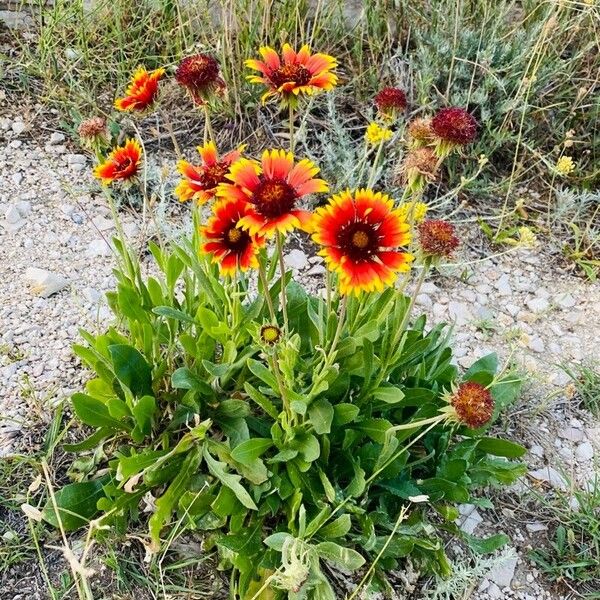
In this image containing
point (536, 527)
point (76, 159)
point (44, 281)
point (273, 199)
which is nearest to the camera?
point (273, 199)

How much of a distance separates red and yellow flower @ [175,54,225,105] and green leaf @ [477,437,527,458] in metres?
1.00

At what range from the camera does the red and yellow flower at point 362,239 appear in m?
1.29

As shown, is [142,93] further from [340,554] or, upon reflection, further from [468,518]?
[468,518]

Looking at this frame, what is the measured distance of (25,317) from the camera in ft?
7.64

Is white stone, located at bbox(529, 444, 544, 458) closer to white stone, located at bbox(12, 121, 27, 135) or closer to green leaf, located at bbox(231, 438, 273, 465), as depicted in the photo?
green leaf, located at bbox(231, 438, 273, 465)

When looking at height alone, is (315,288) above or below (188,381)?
below

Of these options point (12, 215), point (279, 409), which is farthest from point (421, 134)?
point (12, 215)

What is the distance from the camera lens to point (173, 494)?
5.61ft

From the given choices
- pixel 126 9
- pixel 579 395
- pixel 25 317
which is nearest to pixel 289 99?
pixel 25 317

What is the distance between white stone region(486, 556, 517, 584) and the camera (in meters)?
1.88

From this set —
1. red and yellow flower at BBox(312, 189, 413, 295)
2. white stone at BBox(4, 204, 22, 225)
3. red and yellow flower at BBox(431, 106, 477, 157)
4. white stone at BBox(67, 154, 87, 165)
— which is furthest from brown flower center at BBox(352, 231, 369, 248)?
white stone at BBox(67, 154, 87, 165)

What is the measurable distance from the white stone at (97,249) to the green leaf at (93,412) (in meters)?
0.91

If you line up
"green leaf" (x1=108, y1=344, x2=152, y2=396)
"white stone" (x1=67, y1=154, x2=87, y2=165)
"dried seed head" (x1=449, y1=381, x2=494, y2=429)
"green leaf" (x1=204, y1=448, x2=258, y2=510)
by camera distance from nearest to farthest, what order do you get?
"dried seed head" (x1=449, y1=381, x2=494, y2=429) < "green leaf" (x1=204, y1=448, x2=258, y2=510) < "green leaf" (x1=108, y1=344, x2=152, y2=396) < "white stone" (x1=67, y1=154, x2=87, y2=165)

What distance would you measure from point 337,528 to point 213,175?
0.76 metres
